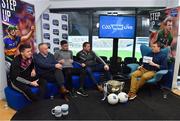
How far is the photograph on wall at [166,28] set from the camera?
3953mm

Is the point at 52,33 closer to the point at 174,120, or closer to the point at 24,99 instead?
the point at 24,99

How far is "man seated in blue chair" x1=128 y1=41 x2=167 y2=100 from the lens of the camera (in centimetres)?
360

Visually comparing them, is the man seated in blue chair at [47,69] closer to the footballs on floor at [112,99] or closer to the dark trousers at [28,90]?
the dark trousers at [28,90]

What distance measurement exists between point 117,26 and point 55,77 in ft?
7.24

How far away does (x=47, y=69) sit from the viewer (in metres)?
3.58

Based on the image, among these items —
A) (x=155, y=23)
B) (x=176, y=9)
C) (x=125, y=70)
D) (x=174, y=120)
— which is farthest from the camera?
(x=125, y=70)

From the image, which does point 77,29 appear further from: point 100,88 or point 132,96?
point 132,96

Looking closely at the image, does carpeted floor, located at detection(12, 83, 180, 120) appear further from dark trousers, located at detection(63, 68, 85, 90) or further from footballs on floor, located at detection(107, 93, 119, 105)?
dark trousers, located at detection(63, 68, 85, 90)

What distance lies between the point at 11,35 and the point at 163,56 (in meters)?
2.98

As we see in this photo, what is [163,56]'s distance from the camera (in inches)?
145

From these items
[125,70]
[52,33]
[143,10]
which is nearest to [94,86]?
[125,70]

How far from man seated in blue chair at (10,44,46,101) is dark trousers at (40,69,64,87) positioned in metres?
0.29

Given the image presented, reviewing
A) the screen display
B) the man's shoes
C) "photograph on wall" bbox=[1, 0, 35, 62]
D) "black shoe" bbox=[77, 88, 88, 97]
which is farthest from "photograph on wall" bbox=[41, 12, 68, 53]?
the man's shoes

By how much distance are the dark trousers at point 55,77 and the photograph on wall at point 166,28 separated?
93.4 inches
